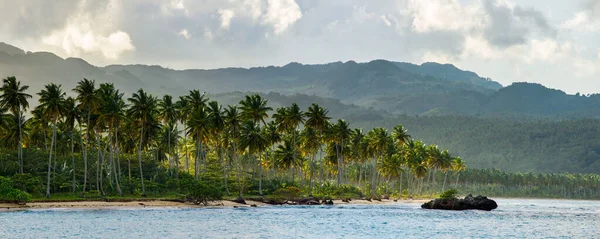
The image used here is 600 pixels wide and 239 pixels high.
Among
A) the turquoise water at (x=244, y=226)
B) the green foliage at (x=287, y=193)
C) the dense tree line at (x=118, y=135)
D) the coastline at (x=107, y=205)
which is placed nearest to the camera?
the turquoise water at (x=244, y=226)

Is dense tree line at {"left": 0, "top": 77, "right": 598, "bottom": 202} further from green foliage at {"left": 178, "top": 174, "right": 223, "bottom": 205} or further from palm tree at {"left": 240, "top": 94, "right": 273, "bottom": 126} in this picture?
green foliage at {"left": 178, "top": 174, "right": 223, "bottom": 205}

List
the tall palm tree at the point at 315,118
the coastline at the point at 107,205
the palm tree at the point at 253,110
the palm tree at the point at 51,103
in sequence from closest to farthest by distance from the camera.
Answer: the coastline at the point at 107,205 < the palm tree at the point at 51,103 < the palm tree at the point at 253,110 < the tall palm tree at the point at 315,118

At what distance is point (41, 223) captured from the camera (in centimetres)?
8269

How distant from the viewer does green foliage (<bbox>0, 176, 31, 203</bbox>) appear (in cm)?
10400

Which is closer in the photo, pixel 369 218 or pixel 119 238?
pixel 119 238

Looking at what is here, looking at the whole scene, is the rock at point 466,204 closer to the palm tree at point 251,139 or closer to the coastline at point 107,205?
the palm tree at point 251,139

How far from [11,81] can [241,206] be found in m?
51.7

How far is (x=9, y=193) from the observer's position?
104812 millimetres

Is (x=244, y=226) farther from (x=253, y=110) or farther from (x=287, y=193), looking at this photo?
(x=253, y=110)

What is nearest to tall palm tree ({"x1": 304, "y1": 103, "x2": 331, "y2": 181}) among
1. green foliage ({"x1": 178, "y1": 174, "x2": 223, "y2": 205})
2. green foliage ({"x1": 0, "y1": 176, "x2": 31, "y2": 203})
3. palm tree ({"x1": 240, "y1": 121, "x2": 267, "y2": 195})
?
palm tree ({"x1": 240, "y1": 121, "x2": 267, "y2": 195})

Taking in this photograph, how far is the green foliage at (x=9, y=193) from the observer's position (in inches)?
4094

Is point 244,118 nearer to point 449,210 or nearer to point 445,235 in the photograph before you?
point 449,210

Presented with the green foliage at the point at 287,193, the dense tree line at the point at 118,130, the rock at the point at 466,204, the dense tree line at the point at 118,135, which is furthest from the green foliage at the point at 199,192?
the rock at the point at 466,204

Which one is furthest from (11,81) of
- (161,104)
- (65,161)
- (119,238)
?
(119,238)
